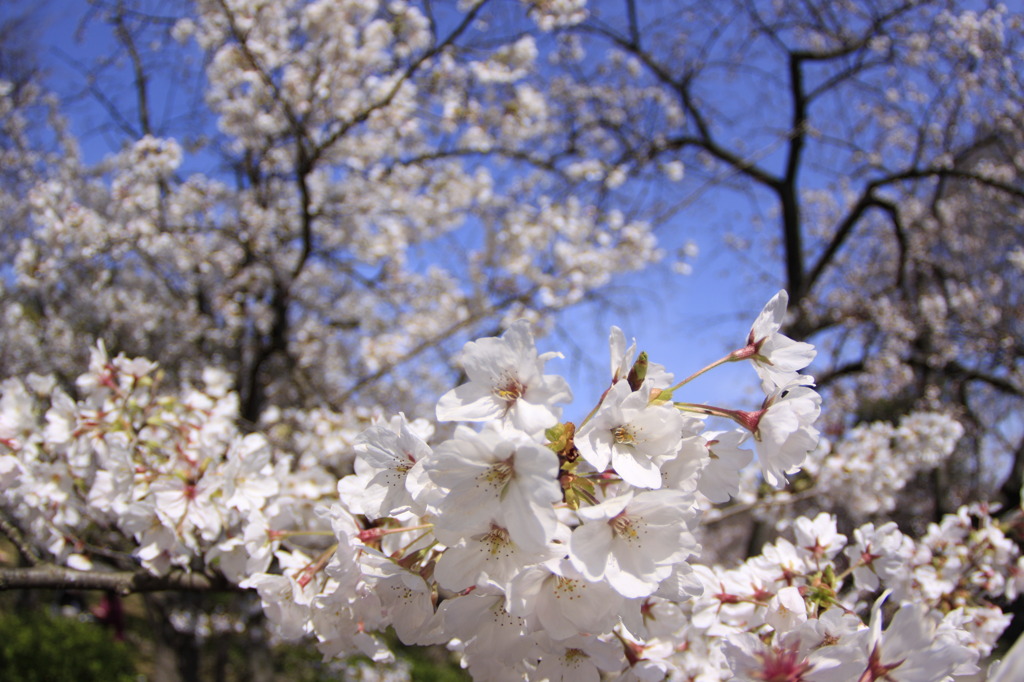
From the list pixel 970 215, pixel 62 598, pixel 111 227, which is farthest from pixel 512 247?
pixel 62 598

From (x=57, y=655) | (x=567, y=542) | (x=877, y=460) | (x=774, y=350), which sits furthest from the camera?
(x=57, y=655)

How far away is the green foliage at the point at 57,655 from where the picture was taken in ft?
22.1

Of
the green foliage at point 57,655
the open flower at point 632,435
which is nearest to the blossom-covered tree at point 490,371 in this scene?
the open flower at point 632,435

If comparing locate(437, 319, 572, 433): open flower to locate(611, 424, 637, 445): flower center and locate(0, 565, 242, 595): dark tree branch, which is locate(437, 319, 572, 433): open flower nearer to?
locate(611, 424, 637, 445): flower center

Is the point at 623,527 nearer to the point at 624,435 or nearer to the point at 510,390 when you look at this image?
the point at 624,435

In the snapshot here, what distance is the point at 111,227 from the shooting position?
386cm

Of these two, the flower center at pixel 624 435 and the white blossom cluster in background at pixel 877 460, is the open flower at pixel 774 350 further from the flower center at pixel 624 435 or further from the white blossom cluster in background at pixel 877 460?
the white blossom cluster in background at pixel 877 460

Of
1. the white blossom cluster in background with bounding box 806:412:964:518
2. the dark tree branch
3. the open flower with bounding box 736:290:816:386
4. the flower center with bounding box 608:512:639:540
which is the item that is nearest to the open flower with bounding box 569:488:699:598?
the flower center with bounding box 608:512:639:540

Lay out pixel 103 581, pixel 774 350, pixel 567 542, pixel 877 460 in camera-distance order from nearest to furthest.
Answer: pixel 567 542 → pixel 774 350 → pixel 103 581 → pixel 877 460

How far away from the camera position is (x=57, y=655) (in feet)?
23.1

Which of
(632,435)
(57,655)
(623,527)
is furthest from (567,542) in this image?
(57,655)

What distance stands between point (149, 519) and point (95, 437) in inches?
19.4

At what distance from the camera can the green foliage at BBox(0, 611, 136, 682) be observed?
22.1ft

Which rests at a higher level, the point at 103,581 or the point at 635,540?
the point at 103,581
